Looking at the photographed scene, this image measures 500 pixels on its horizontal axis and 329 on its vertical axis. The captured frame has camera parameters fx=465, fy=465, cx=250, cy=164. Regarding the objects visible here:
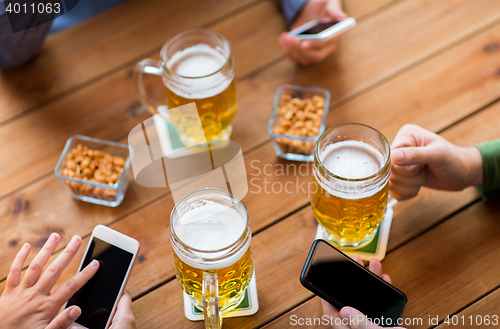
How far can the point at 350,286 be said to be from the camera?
835 mm

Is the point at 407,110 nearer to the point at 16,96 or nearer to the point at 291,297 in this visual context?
the point at 291,297

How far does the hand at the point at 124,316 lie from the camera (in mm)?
832

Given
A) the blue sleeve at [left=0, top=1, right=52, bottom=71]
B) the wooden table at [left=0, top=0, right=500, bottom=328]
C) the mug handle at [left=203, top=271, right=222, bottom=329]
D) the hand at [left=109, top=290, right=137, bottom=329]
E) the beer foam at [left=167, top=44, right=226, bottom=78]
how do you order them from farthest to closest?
the blue sleeve at [left=0, top=1, right=52, bottom=71]
the beer foam at [left=167, top=44, right=226, bottom=78]
the wooden table at [left=0, top=0, right=500, bottom=328]
the hand at [left=109, top=290, right=137, bottom=329]
the mug handle at [left=203, top=271, right=222, bottom=329]

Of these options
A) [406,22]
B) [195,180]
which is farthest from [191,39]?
[406,22]

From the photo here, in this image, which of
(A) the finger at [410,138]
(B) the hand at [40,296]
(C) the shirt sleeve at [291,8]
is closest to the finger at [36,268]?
(B) the hand at [40,296]

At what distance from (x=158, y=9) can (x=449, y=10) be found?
844mm

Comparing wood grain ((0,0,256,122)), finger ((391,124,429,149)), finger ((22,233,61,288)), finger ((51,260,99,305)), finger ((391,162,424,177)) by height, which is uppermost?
wood grain ((0,0,256,122))

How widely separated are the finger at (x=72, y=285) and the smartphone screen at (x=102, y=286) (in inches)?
0.9

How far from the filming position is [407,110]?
1159 millimetres

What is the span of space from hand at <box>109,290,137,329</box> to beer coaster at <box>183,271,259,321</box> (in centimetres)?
11

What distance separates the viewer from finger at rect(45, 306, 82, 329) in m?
0.80

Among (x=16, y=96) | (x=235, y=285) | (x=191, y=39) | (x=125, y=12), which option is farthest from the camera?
(x=125, y=12)

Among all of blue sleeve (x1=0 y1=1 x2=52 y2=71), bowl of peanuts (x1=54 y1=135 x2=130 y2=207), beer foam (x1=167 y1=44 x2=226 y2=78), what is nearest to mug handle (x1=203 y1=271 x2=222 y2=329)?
bowl of peanuts (x1=54 y1=135 x2=130 y2=207)

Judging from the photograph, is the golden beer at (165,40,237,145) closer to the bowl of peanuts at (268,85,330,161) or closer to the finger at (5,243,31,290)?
the bowl of peanuts at (268,85,330,161)
